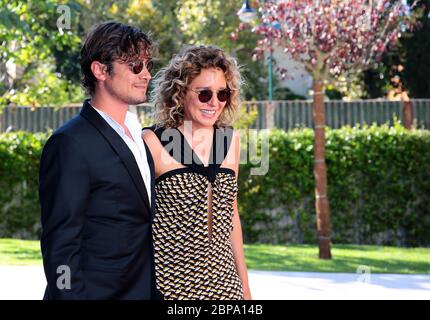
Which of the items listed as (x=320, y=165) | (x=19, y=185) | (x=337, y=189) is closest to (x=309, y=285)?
(x=320, y=165)

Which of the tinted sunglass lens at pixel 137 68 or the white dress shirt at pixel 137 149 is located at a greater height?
the tinted sunglass lens at pixel 137 68

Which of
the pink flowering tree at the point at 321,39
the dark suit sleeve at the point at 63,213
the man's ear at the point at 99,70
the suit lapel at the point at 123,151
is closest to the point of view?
the dark suit sleeve at the point at 63,213

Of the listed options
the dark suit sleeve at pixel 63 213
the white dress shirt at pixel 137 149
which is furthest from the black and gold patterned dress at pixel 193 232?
the dark suit sleeve at pixel 63 213

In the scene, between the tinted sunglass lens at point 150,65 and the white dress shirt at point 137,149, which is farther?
the tinted sunglass lens at point 150,65

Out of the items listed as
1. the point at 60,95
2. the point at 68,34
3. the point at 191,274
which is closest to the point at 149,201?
the point at 191,274

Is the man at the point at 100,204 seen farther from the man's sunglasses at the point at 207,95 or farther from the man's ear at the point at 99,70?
the man's sunglasses at the point at 207,95

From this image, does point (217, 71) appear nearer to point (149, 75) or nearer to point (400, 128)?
point (149, 75)

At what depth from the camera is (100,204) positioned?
10.4ft

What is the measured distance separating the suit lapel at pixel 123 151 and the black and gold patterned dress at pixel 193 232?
611 millimetres

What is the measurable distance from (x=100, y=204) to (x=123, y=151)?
21 centimetres

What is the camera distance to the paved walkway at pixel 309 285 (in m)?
Result: 10.1

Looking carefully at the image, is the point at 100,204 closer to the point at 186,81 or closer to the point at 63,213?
the point at 63,213

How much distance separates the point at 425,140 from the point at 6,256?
7.97 m
